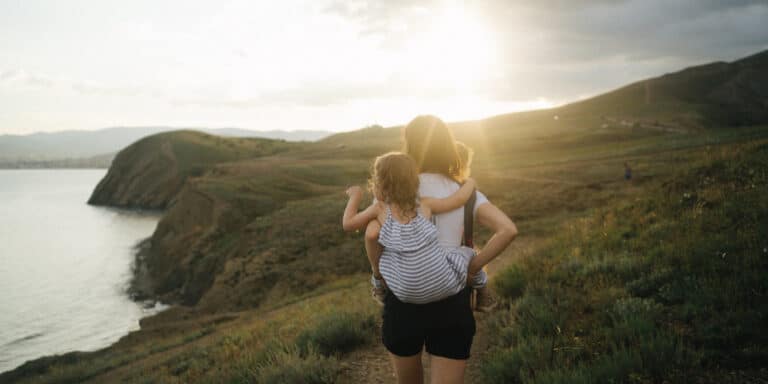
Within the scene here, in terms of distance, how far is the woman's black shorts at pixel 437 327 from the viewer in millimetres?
3012

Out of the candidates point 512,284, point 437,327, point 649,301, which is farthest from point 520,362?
point 512,284

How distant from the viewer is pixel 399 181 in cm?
294

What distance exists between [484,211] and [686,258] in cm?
476

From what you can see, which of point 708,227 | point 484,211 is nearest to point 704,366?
point 484,211

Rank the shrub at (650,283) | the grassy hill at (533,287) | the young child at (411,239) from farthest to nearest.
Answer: the shrub at (650,283)
the grassy hill at (533,287)
the young child at (411,239)

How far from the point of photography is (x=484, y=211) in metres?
3.08

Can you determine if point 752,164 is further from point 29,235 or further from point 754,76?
point 754,76

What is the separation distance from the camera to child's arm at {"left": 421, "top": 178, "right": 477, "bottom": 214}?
118 inches

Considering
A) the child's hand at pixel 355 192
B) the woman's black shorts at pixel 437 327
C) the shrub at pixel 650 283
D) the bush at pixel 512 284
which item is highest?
the child's hand at pixel 355 192

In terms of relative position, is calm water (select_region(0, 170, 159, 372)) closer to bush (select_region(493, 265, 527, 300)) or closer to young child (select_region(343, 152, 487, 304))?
bush (select_region(493, 265, 527, 300))

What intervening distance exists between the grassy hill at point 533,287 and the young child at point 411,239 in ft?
5.70

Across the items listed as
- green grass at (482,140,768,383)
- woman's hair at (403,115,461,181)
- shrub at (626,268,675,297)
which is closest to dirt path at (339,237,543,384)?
green grass at (482,140,768,383)

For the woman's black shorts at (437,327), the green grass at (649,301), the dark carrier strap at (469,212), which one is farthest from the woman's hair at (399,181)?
the green grass at (649,301)

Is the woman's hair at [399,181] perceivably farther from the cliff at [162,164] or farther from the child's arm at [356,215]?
the cliff at [162,164]
